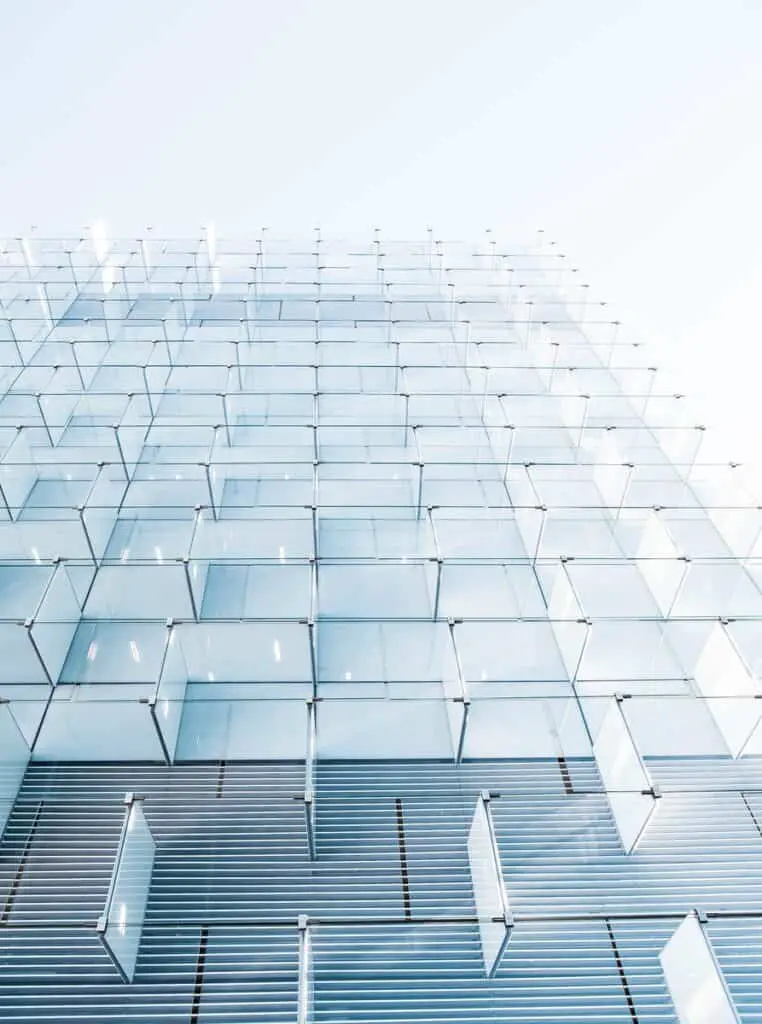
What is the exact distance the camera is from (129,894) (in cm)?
534

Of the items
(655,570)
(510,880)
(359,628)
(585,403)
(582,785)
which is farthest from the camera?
(585,403)

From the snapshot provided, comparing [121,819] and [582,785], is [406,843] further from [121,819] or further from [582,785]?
[121,819]

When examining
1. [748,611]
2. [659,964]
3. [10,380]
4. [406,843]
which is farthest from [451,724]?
[10,380]

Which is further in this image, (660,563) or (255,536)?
(255,536)

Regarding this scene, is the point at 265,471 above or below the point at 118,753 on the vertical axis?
above

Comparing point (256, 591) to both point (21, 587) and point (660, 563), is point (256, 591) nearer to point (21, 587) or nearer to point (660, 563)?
point (21, 587)

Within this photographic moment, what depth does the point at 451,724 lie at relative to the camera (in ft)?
23.0

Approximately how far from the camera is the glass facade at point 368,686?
540 cm

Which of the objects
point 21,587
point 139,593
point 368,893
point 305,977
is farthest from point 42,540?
point 305,977

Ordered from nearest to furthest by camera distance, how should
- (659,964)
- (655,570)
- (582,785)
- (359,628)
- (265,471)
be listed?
(659,964)
(582,785)
(359,628)
(655,570)
(265,471)

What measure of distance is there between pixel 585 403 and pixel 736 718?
240 inches

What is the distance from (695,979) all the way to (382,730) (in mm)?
3473

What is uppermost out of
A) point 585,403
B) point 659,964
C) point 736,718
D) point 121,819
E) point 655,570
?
point 585,403

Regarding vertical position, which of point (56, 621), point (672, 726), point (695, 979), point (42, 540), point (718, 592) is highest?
point (42, 540)
